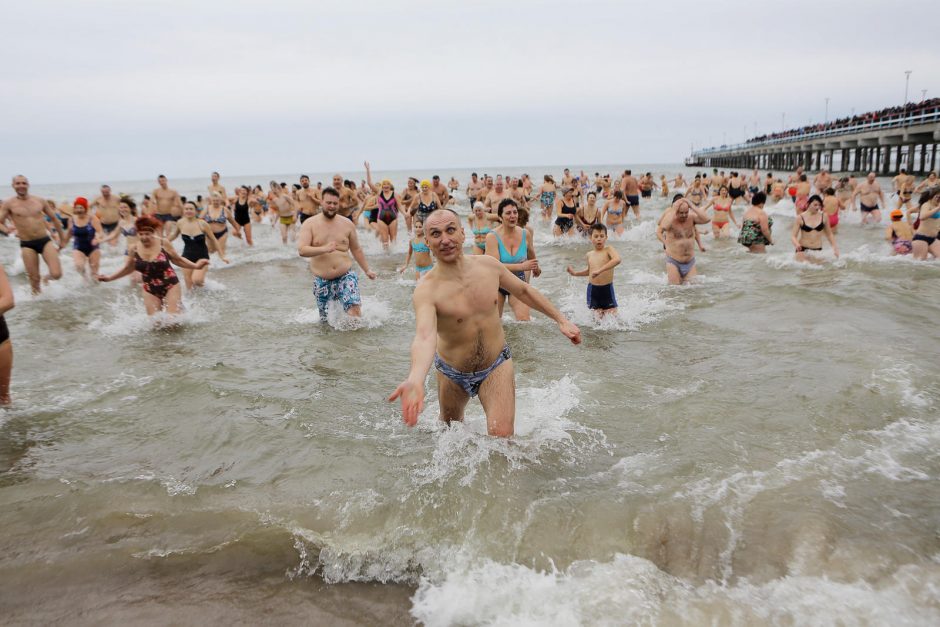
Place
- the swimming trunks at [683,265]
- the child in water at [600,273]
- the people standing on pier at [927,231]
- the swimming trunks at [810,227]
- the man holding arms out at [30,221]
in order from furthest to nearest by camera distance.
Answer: the swimming trunks at [810,227] < the people standing on pier at [927,231] < the swimming trunks at [683,265] < the man holding arms out at [30,221] < the child in water at [600,273]

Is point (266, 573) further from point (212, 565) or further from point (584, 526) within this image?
point (584, 526)

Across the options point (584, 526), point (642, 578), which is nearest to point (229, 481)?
point (584, 526)

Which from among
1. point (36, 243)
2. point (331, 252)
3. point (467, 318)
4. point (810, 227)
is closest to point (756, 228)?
point (810, 227)

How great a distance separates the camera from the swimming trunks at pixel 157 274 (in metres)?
7.21

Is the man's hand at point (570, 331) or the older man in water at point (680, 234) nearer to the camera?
the man's hand at point (570, 331)

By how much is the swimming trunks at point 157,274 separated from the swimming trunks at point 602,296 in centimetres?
563

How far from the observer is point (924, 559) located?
115 inches

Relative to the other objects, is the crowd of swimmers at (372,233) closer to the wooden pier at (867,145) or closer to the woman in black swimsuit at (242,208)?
the woman in black swimsuit at (242,208)

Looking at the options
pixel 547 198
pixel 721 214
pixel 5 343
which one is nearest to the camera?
pixel 5 343

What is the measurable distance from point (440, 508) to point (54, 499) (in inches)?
100

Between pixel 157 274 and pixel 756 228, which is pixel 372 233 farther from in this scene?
pixel 756 228

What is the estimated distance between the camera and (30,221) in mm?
8906

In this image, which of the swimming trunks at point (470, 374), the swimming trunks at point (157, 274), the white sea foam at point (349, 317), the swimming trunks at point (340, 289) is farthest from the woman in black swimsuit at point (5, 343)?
the white sea foam at point (349, 317)

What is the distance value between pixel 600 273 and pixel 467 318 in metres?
4.09
